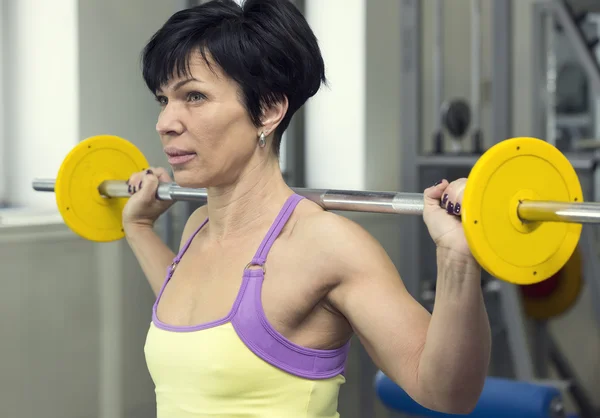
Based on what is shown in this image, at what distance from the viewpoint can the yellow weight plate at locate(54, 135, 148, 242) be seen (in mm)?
1709

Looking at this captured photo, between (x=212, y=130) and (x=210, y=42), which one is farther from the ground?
(x=210, y=42)

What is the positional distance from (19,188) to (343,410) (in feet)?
5.34

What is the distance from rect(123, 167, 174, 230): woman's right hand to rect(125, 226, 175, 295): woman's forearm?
2 cm

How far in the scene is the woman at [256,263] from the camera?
3.59 feet

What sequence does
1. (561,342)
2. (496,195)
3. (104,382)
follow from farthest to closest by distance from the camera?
(561,342), (104,382), (496,195)

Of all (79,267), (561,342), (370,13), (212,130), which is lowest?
(561,342)

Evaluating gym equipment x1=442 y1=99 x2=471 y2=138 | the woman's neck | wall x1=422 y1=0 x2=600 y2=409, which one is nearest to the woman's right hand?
the woman's neck

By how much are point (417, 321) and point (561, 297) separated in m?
2.27

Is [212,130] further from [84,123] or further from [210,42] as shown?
[84,123]

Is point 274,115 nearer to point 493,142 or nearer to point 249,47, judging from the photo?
point 249,47

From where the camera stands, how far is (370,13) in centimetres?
340

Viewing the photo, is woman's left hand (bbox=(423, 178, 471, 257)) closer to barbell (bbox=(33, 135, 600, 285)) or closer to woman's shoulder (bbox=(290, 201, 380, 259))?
barbell (bbox=(33, 135, 600, 285))

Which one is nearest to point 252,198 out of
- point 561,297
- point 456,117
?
point 456,117

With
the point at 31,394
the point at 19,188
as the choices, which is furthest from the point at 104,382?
the point at 19,188
